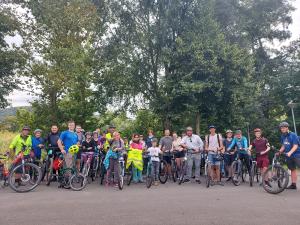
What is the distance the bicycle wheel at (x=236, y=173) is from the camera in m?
11.6

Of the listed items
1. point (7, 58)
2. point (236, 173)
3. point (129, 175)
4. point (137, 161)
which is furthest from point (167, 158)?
point (7, 58)

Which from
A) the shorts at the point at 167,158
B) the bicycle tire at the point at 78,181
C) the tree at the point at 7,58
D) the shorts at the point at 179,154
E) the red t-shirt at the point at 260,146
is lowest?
the bicycle tire at the point at 78,181

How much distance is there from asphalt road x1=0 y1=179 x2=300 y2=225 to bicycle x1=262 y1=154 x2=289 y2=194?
0.23 metres

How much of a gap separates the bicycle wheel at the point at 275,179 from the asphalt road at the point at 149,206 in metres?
0.22

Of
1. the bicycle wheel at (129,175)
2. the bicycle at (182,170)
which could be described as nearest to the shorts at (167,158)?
the bicycle at (182,170)

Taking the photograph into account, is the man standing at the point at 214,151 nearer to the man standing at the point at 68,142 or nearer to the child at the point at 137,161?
the child at the point at 137,161

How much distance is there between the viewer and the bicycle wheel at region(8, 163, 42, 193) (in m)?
9.67

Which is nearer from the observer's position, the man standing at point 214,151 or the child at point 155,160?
the child at point 155,160

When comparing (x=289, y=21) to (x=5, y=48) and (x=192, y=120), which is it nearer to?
(x=192, y=120)

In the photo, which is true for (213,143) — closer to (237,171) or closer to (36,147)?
(237,171)

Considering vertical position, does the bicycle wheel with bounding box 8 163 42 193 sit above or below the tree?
below

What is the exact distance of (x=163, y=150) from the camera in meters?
13.0

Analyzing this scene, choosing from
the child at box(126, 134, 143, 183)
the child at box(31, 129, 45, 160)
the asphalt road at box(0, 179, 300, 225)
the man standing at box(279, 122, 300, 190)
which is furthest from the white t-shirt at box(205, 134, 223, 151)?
the child at box(31, 129, 45, 160)

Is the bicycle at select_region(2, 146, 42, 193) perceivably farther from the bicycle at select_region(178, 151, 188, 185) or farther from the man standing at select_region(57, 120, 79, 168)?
the bicycle at select_region(178, 151, 188, 185)
